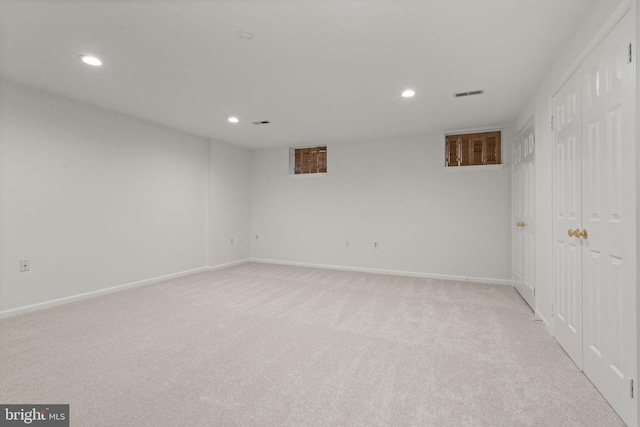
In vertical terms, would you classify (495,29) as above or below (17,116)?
above

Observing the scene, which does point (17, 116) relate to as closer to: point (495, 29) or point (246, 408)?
point (246, 408)

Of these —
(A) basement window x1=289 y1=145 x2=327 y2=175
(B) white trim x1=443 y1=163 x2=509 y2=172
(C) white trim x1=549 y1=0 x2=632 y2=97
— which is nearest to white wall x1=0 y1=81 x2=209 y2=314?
(A) basement window x1=289 y1=145 x2=327 y2=175

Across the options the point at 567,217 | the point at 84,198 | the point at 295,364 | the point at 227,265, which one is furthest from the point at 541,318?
the point at 84,198

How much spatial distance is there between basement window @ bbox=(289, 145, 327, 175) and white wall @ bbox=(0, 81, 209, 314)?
2070 millimetres

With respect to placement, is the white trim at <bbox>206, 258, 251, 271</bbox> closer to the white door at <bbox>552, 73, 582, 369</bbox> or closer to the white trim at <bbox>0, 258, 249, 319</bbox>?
the white trim at <bbox>0, 258, 249, 319</bbox>

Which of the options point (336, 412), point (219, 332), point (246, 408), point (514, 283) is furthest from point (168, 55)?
point (514, 283)

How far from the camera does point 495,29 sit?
221 centimetres

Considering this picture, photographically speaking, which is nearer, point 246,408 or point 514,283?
point 246,408

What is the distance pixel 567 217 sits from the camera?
237 centimetres

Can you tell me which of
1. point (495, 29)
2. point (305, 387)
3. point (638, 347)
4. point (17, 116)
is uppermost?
point (495, 29)

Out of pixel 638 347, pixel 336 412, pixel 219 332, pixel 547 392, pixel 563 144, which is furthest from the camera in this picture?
pixel 219 332

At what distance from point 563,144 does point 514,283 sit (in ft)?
9.20

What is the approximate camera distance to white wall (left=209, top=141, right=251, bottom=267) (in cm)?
579

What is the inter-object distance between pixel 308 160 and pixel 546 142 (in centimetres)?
427
